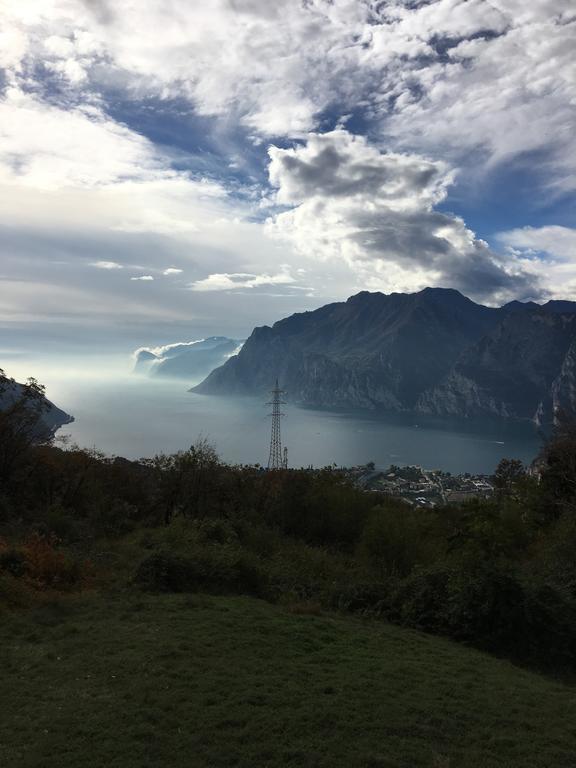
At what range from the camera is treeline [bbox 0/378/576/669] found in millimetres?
11531

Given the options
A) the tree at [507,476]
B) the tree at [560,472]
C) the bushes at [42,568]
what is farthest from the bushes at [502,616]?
the tree at [507,476]

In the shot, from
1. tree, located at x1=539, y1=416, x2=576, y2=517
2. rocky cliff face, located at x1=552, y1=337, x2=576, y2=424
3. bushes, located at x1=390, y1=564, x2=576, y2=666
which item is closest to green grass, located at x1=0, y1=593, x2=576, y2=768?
bushes, located at x1=390, y1=564, x2=576, y2=666

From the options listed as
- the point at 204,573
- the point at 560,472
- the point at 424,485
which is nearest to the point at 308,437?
the point at 424,485

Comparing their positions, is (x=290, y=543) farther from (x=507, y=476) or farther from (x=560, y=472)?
(x=507, y=476)

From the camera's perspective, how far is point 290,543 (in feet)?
73.3

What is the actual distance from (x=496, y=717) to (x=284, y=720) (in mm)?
2956

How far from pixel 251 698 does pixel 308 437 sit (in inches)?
4873

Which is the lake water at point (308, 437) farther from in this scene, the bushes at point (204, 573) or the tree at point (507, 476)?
the bushes at point (204, 573)

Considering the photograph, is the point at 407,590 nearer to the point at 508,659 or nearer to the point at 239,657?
the point at 508,659

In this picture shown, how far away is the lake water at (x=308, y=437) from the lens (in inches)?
3829

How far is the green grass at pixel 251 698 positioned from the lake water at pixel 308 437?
70.5 metres

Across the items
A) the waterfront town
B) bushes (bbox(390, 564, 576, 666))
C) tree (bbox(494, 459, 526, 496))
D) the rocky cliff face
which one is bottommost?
the waterfront town

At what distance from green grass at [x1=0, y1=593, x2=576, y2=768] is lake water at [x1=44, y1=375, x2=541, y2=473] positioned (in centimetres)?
7049

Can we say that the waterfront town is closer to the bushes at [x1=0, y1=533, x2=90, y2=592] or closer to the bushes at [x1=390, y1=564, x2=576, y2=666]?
the bushes at [x1=390, y1=564, x2=576, y2=666]
